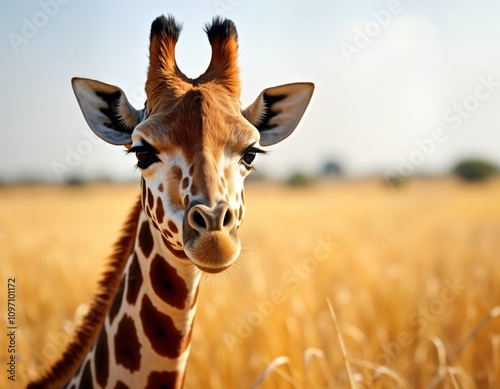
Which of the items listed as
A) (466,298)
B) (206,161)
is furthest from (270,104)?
(466,298)

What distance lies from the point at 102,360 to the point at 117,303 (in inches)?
13.2

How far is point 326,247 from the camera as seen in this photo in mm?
6738

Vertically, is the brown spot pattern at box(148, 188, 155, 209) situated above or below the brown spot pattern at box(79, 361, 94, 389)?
above

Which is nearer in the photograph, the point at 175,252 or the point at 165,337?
the point at 175,252

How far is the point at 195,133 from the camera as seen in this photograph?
114 inches

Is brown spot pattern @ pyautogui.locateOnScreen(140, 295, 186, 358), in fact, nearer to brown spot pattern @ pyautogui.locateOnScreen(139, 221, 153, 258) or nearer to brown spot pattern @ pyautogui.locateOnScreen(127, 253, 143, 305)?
brown spot pattern @ pyautogui.locateOnScreen(127, 253, 143, 305)

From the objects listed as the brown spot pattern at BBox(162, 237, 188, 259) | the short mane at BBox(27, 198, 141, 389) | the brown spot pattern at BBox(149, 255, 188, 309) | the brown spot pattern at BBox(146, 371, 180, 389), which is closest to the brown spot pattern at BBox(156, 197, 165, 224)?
the brown spot pattern at BBox(162, 237, 188, 259)

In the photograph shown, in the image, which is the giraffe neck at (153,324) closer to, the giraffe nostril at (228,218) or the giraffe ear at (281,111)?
the giraffe nostril at (228,218)

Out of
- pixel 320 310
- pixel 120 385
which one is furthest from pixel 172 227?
pixel 320 310

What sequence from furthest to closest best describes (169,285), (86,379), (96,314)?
(96,314) < (86,379) < (169,285)

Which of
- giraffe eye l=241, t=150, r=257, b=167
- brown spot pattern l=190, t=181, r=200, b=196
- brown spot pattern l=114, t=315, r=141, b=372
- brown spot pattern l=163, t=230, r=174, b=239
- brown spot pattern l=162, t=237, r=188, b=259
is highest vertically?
giraffe eye l=241, t=150, r=257, b=167

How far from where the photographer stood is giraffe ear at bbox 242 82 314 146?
3.43m

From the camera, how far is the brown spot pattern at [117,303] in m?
3.43

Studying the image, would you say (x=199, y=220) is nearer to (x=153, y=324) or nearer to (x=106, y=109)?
(x=153, y=324)
